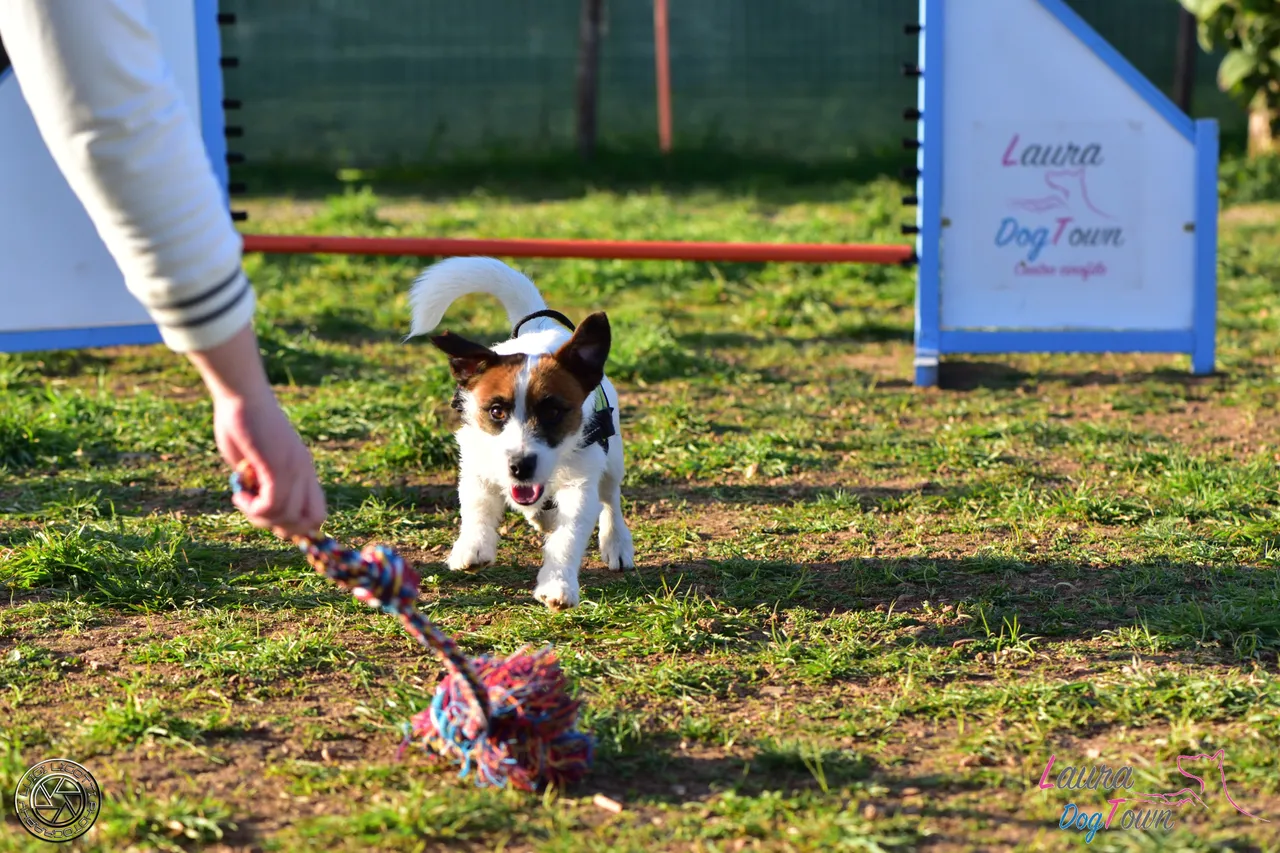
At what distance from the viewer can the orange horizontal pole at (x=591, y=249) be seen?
6.99 metres

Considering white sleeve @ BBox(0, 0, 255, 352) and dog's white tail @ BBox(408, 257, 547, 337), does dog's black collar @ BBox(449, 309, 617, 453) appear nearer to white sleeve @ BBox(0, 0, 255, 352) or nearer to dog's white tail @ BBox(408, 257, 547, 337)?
dog's white tail @ BBox(408, 257, 547, 337)

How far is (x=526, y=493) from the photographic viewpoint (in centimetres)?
391

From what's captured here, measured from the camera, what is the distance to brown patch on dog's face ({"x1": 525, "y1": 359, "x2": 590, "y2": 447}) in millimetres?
3842

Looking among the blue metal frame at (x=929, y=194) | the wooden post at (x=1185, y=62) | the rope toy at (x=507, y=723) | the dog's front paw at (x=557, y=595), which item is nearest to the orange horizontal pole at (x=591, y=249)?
the blue metal frame at (x=929, y=194)

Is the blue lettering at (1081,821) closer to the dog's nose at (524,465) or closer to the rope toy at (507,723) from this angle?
the rope toy at (507,723)

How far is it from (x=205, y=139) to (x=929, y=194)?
342 cm

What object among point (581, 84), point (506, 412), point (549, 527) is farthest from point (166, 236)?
point (581, 84)

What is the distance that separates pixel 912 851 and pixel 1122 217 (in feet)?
16.5

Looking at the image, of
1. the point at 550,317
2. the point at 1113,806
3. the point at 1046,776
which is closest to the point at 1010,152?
the point at 550,317

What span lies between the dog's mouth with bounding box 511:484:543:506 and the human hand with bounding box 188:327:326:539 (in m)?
1.86

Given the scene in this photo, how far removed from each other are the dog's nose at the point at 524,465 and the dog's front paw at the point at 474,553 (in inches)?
14.7

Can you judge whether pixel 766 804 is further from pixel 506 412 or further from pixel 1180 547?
pixel 1180 547

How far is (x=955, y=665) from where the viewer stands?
3.53 metres

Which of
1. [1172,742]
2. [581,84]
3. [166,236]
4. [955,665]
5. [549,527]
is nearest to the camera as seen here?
[166,236]
